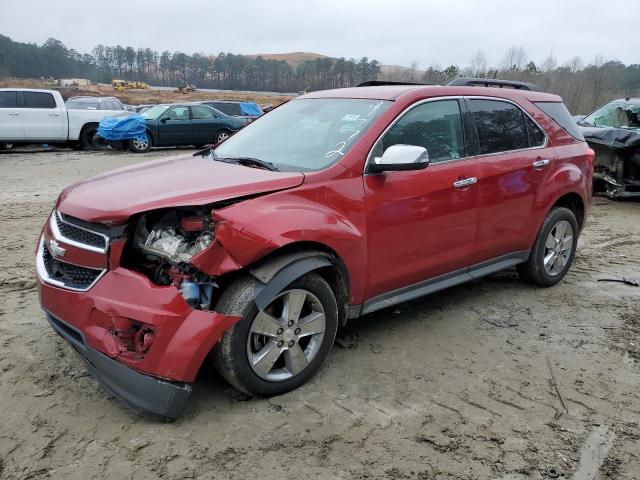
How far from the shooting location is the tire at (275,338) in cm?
279

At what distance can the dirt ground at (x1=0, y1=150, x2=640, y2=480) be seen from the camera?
2510mm

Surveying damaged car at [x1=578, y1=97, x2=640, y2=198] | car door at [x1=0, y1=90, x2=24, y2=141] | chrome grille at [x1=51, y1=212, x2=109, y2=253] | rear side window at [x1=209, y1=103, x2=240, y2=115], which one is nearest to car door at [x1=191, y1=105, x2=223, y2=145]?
rear side window at [x1=209, y1=103, x2=240, y2=115]

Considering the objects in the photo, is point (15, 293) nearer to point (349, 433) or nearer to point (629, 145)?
point (349, 433)

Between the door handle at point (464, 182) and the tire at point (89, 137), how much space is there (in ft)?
49.3

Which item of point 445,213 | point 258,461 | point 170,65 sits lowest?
point 258,461

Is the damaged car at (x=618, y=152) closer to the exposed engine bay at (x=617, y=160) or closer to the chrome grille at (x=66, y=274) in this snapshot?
the exposed engine bay at (x=617, y=160)

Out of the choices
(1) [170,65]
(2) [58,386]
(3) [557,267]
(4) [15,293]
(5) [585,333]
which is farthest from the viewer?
(1) [170,65]

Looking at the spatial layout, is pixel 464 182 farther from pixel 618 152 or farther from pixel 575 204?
pixel 618 152

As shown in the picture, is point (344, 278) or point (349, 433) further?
point (344, 278)

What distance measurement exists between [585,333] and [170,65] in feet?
378

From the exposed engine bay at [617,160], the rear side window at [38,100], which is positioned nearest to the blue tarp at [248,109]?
the rear side window at [38,100]

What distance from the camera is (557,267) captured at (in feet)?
16.5

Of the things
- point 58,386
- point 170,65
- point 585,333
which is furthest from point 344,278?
point 170,65

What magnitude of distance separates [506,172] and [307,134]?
64.9 inches
